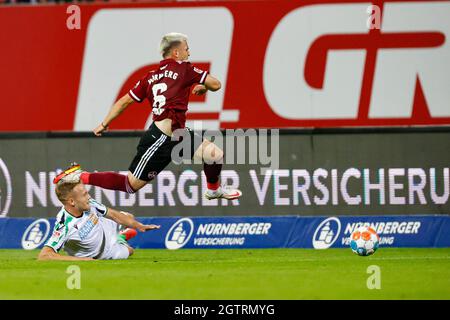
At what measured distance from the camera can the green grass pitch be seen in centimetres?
1068

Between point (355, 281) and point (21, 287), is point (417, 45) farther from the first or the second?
point (21, 287)

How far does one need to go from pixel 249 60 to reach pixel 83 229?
5321mm

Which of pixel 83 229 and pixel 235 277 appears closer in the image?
pixel 235 277

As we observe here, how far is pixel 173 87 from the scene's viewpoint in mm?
13945

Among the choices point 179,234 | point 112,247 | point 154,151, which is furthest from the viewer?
point 179,234

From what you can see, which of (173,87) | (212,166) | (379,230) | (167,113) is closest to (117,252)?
(212,166)

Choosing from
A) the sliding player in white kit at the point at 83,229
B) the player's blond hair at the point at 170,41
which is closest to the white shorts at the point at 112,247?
the sliding player in white kit at the point at 83,229

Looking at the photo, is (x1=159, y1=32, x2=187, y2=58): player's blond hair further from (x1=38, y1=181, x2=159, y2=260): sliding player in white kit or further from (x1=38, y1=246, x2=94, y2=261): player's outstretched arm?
(x1=38, y1=246, x2=94, y2=261): player's outstretched arm

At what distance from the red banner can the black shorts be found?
4.14 meters

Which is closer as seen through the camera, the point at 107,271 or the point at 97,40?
the point at 107,271

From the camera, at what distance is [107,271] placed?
12672 mm

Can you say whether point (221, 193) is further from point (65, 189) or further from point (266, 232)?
point (266, 232)
